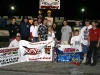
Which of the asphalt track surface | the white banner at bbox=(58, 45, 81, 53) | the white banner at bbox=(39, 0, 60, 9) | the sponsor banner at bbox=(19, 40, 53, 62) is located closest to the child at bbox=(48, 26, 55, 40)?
the sponsor banner at bbox=(19, 40, 53, 62)

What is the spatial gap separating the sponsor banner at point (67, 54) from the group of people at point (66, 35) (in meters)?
0.27

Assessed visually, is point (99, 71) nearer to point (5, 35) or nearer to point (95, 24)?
point (95, 24)

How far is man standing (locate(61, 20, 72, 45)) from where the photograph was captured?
11.0 metres

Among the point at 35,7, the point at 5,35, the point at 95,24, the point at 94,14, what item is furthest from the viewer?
the point at 35,7

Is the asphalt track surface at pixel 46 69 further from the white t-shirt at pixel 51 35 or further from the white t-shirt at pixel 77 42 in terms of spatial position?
the white t-shirt at pixel 51 35

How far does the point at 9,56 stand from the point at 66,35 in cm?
285

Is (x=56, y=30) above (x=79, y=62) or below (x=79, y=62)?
above

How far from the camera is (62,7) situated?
58.6m

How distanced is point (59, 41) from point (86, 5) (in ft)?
157

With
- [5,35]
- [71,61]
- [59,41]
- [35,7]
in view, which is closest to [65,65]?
[71,61]

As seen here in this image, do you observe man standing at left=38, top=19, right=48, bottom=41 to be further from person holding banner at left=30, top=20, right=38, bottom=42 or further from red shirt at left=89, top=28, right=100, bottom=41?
red shirt at left=89, top=28, right=100, bottom=41

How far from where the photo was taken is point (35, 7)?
5766 cm

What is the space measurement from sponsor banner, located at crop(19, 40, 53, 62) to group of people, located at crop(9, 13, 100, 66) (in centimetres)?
29

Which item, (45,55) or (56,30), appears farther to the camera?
(56,30)
